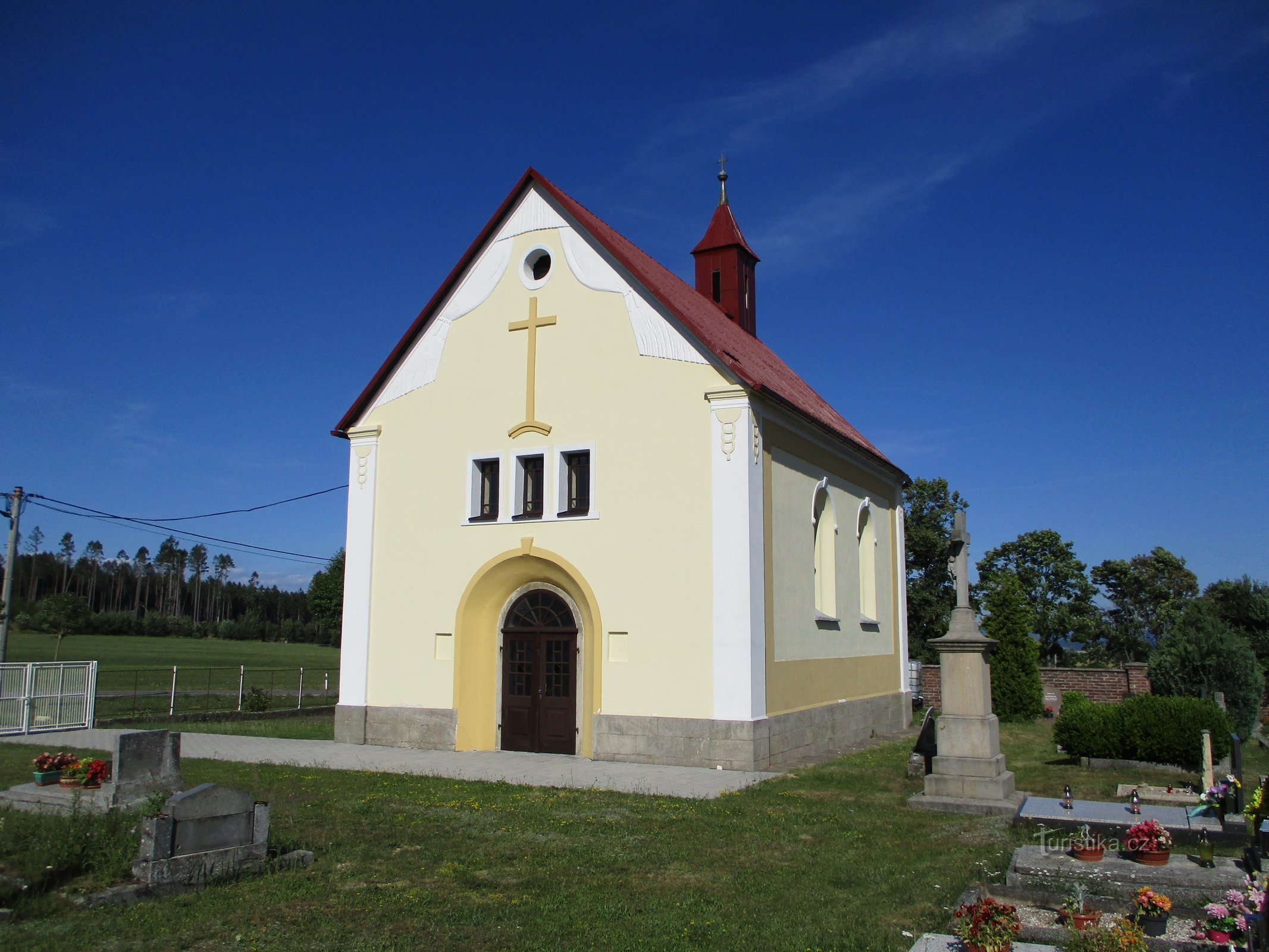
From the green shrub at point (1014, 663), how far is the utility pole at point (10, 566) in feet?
89.1

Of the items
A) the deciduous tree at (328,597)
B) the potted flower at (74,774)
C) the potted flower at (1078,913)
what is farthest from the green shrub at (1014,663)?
the deciduous tree at (328,597)

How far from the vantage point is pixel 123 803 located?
32.8 feet

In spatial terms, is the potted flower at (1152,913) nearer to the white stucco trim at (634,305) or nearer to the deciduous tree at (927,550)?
the white stucco trim at (634,305)

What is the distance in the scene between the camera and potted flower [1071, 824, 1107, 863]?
8109 millimetres

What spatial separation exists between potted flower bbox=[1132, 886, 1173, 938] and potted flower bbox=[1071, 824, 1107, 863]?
6.03 ft

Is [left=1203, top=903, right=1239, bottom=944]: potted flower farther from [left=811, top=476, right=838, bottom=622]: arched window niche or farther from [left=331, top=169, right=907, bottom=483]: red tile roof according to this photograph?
[left=811, top=476, right=838, bottom=622]: arched window niche

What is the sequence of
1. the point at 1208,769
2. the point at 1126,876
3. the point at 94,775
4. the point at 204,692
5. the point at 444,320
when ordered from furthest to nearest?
the point at 204,692 < the point at 444,320 < the point at 1208,769 < the point at 94,775 < the point at 1126,876

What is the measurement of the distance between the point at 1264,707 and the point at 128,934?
27.3 m

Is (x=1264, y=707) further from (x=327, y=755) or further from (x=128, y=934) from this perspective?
(x=128, y=934)

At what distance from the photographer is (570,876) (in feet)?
27.8

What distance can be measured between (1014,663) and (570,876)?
68.9ft

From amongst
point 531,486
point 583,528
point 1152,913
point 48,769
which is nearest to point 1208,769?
point 1152,913

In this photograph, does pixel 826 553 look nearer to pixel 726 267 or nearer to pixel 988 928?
pixel 726 267

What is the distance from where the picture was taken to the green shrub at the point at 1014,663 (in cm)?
2573
